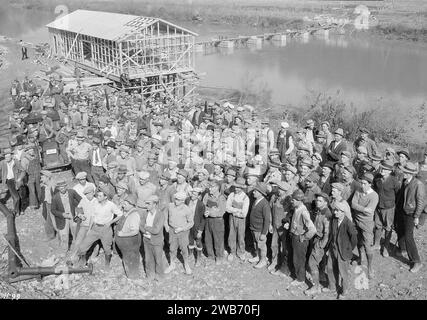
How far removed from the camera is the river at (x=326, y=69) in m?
23.2

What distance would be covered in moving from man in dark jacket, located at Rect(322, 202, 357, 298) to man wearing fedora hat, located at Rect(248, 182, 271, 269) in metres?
0.97

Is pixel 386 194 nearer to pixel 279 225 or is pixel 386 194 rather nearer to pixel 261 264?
pixel 279 225

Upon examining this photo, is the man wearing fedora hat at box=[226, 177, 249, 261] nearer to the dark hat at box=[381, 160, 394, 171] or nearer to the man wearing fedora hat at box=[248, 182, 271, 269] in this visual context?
the man wearing fedora hat at box=[248, 182, 271, 269]

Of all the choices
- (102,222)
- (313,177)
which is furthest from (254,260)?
(102,222)

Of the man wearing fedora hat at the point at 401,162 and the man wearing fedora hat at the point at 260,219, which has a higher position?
the man wearing fedora hat at the point at 401,162

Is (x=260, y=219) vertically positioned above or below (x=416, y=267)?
above

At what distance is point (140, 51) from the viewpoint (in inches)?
813

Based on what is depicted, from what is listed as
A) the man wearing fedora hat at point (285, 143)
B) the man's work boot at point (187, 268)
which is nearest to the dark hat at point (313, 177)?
the man wearing fedora hat at point (285, 143)

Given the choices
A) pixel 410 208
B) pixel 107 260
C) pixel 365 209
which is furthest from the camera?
pixel 107 260

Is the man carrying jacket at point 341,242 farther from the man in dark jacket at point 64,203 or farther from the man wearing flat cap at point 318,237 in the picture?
the man in dark jacket at point 64,203

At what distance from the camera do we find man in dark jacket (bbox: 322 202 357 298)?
17.6ft

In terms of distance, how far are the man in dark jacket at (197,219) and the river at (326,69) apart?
14.9 m

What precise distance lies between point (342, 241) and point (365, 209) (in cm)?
68

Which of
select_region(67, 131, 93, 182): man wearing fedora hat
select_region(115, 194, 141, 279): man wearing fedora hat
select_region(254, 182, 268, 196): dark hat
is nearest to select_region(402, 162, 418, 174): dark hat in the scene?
select_region(254, 182, 268, 196): dark hat
